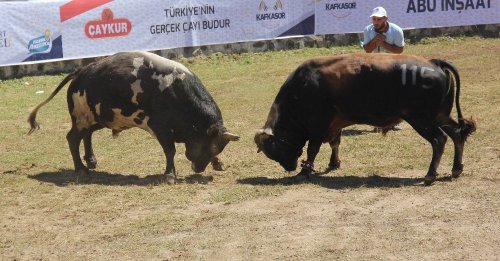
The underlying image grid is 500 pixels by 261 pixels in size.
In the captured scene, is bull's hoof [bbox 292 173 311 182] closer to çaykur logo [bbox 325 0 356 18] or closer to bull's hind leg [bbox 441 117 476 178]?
bull's hind leg [bbox 441 117 476 178]

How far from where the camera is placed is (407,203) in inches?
353

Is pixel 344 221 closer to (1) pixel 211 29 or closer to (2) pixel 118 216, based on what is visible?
(2) pixel 118 216

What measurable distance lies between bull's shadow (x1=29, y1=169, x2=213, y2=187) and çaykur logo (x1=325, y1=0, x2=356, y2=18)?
39.3 feet

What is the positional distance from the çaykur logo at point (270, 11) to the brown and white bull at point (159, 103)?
1100 cm

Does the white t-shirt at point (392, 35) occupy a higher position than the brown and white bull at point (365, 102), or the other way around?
the white t-shirt at point (392, 35)

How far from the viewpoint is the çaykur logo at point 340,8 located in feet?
71.8

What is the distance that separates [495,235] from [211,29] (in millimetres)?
14179

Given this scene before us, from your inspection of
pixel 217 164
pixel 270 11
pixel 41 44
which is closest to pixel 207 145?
pixel 217 164

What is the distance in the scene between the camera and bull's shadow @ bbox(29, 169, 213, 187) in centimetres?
1045

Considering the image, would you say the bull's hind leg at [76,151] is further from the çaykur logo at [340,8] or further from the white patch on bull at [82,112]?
the çaykur logo at [340,8]

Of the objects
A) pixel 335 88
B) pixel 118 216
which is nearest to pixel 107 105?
pixel 118 216

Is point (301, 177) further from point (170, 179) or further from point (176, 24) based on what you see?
point (176, 24)

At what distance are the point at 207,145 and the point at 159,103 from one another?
2.64 ft

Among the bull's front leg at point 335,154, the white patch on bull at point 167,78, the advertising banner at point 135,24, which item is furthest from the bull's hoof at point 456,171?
the advertising banner at point 135,24
